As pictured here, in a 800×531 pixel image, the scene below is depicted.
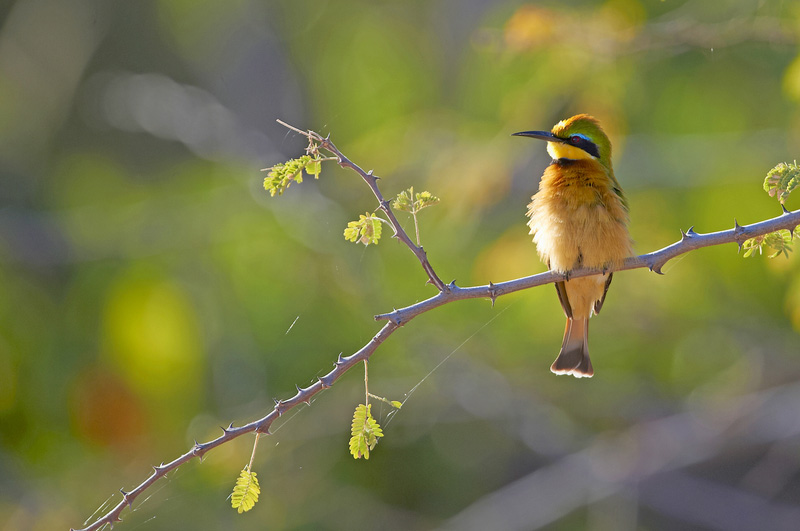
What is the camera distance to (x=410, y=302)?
15.4 ft

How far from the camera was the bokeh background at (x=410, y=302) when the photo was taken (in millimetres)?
3984

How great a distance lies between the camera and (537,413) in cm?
460

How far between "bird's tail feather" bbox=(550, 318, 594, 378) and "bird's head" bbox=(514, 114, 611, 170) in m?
0.52

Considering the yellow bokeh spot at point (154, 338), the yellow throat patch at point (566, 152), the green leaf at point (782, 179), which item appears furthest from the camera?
the yellow bokeh spot at point (154, 338)

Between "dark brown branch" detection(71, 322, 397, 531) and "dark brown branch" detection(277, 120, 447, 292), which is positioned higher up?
"dark brown branch" detection(277, 120, 447, 292)

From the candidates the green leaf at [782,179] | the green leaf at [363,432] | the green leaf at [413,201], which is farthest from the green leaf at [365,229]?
the green leaf at [782,179]

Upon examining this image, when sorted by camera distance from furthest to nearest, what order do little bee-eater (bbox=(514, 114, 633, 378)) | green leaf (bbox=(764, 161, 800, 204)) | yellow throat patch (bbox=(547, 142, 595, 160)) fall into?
yellow throat patch (bbox=(547, 142, 595, 160)) < little bee-eater (bbox=(514, 114, 633, 378)) < green leaf (bbox=(764, 161, 800, 204))

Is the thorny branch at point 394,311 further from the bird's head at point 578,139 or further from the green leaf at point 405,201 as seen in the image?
the bird's head at point 578,139

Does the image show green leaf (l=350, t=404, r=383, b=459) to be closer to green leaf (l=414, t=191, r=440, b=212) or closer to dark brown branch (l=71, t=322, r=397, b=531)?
Answer: dark brown branch (l=71, t=322, r=397, b=531)

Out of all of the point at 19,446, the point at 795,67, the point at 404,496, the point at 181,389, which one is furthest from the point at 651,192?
the point at 19,446

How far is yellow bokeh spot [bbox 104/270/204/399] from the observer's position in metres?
4.69

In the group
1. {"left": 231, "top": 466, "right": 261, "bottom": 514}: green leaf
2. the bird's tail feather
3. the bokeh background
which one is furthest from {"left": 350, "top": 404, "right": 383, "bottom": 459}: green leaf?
the bokeh background

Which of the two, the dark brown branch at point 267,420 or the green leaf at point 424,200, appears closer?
the dark brown branch at point 267,420

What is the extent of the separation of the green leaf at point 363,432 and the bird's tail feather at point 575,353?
1.15 meters
